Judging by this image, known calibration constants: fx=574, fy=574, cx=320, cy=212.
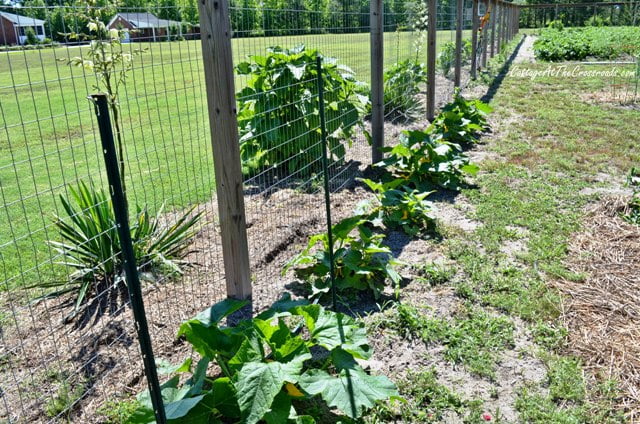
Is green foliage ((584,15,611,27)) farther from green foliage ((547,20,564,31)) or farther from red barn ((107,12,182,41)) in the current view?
red barn ((107,12,182,41))

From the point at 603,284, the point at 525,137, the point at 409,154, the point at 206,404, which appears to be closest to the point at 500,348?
the point at 603,284

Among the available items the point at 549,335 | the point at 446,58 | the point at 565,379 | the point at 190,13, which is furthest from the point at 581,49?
the point at 565,379

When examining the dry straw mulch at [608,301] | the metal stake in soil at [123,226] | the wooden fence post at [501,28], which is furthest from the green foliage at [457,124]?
the wooden fence post at [501,28]

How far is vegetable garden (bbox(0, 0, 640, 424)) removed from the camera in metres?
2.78

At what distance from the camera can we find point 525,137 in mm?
8586

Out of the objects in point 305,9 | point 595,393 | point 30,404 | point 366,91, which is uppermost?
point 305,9

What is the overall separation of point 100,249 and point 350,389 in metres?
2.02

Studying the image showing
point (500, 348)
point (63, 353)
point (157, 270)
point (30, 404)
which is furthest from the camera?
point (157, 270)

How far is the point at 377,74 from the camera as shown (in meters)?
6.52

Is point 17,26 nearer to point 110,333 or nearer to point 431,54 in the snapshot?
point 110,333

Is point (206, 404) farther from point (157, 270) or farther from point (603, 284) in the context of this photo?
point (603, 284)

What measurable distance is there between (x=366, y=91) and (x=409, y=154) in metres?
1.78

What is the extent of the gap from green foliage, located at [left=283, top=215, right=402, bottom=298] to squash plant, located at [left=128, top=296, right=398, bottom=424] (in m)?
0.84

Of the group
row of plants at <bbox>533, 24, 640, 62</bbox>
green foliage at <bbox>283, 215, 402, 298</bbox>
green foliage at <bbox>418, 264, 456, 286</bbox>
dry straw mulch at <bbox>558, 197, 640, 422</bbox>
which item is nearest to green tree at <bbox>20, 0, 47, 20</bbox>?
green foliage at <bbox>283, 215, 402, 298</bbox>
